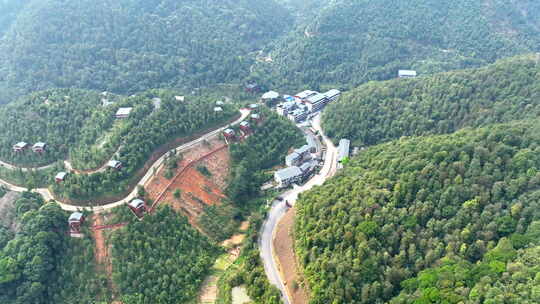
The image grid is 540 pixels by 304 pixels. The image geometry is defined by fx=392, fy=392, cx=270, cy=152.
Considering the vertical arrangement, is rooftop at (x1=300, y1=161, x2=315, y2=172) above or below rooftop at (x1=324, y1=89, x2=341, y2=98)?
below

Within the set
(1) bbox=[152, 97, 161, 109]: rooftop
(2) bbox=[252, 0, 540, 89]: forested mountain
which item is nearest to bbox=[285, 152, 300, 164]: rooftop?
(1) bbox=[152, 97, 161, 109]: rooftop

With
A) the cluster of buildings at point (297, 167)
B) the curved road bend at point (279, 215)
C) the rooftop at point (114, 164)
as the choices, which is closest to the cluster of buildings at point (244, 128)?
the cluster of buildings at point (297, 167)

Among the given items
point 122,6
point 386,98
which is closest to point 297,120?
point 386,98

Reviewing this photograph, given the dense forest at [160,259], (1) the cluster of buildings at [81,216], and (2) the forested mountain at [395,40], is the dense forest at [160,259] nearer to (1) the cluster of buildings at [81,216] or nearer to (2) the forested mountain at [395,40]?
(1) the cluster of buildings at [81,216]

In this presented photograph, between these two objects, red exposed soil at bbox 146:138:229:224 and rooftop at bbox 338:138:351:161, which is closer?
red exposed soil at bbox 146:138:229:224

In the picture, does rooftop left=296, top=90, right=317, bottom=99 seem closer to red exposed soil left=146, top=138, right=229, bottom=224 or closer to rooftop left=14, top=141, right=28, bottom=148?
red exposed soil left=146, top=138, right=229, bottom=224

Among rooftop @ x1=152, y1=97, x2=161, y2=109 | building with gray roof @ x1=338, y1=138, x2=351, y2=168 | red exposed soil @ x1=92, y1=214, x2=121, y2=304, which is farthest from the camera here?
building with gray roof @ x1=338, y1=138, x2=351, y2=168

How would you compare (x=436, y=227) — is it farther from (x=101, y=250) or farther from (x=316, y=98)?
(x=316, y=98)
